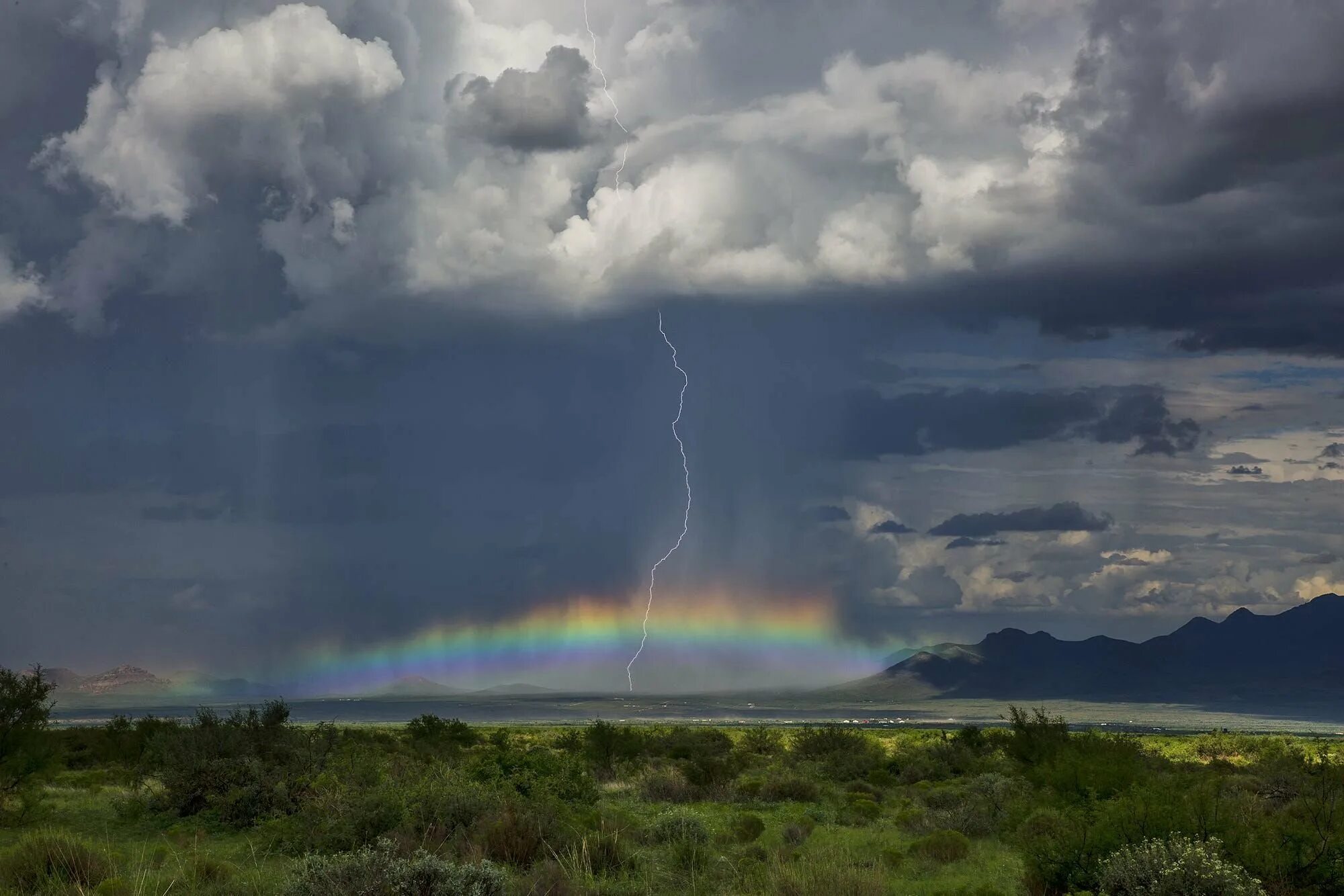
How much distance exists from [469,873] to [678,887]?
17.4ft

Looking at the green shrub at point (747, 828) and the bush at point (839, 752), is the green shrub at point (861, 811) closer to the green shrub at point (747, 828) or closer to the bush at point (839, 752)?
the green shrub at point (747, 828)

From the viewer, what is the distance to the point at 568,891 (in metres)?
14.6

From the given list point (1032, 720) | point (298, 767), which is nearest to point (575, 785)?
point (298, 767)

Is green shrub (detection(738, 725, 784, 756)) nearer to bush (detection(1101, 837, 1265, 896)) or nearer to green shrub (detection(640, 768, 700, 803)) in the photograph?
green shrub (detection(640, 768, 700, 803))

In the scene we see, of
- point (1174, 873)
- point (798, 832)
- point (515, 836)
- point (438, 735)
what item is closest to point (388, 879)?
point (515, 836)

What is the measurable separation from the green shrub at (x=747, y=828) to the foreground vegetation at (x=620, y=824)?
104 mm

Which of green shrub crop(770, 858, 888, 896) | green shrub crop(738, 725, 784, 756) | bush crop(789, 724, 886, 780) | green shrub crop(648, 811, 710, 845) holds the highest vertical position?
green shrub crop(770, 858, 888, 896)

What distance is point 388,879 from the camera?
1318 centimetres

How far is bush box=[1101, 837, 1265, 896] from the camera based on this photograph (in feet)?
46.1

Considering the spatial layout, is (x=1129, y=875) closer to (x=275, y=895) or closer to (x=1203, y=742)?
(x=275, y=895)

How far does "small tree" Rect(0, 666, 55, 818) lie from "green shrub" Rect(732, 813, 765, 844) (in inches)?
769

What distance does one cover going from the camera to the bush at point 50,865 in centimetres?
1625

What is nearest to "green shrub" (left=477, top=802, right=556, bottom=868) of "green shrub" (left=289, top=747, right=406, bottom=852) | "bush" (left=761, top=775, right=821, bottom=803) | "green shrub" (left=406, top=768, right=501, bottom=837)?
"green shrub" (left=406, top=768, right=501, bottom=837)

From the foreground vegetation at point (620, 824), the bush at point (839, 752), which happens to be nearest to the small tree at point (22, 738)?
the foreground vegetation at point (620, 824)
